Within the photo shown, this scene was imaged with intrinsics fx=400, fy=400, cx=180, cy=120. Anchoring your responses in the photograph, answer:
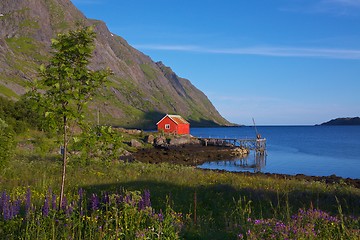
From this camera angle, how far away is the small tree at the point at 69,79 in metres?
8.12

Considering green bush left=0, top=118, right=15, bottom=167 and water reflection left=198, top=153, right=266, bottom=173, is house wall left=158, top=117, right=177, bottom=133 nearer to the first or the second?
water reflection left=198, top=153, right=266, bottom=173

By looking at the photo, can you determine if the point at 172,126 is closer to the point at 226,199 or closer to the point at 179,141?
the point at 179,141

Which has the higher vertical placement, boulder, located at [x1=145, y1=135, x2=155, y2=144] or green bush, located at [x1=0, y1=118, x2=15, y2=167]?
green bush, located at [x1=0, y1=118, x2=15, y2=167]

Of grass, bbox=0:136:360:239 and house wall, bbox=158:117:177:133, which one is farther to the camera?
house wall, bbox=158:117:177:133

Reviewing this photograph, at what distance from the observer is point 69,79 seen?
8461 mm

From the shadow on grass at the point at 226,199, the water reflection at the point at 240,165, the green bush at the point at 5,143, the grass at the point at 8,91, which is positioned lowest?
the water reflection at the point at 240,165

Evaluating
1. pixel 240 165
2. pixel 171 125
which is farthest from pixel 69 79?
pixel 171 125

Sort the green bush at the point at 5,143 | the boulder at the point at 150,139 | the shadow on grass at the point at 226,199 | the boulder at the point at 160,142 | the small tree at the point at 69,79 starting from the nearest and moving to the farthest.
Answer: the small tree at the point at 69,79
the shadow on grass at the point at 226,199
the green bush at the point at 5,143
the boulder at the point at 160,142
the boulder at the point at 150,139

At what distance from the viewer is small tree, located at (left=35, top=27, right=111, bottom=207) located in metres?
8.12

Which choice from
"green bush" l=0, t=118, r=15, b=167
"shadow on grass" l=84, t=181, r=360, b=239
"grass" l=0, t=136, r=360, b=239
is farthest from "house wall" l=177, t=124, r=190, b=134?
"green bush" l=0, t=118, r=15, b=167

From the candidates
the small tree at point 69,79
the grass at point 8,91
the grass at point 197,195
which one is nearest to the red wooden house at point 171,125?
the grass at point 8,91

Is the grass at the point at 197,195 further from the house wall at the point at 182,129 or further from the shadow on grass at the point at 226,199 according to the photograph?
the house wall at the point at 182,129

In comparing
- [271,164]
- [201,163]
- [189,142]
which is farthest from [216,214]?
[189,142]

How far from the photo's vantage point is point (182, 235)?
22.5ft
